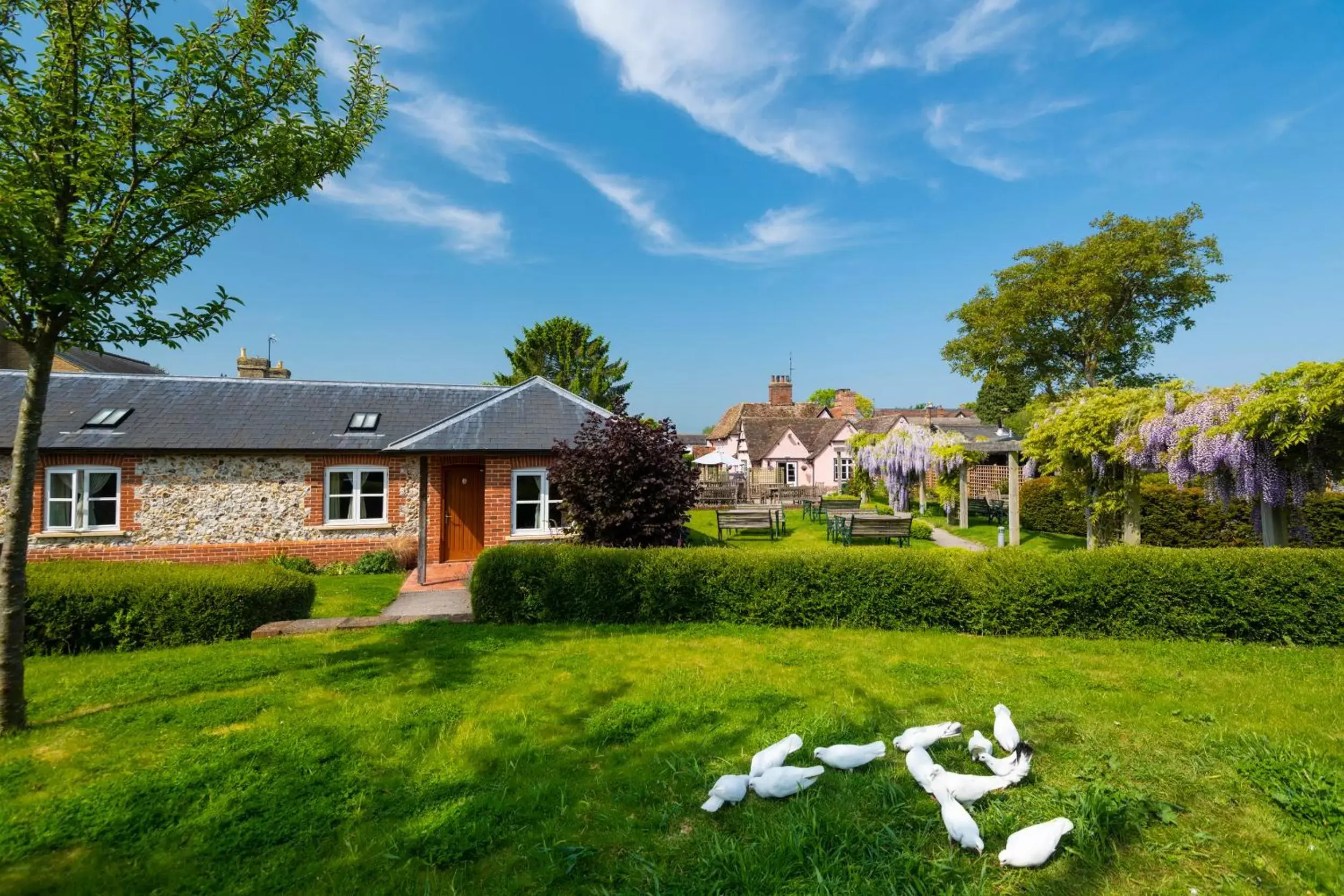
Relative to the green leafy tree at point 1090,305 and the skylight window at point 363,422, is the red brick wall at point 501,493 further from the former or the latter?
the green leafy tree at point 1090,305

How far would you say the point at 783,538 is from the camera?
60.1ft

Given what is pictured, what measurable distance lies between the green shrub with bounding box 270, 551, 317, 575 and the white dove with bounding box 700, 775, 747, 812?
13191 mm

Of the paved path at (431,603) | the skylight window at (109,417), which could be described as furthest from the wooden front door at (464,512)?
the skylight window at (109,417)

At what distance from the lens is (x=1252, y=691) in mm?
5129

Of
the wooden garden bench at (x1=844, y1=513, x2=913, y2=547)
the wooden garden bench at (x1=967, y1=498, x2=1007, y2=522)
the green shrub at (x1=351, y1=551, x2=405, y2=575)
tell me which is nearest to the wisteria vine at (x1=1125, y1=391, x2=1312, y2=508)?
the wooden garden bench at (x1=844, y1=513, x2=913, y2=547)

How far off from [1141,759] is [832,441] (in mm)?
35417

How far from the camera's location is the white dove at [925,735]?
3750 millimetres

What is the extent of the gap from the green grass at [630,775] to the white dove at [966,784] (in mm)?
81

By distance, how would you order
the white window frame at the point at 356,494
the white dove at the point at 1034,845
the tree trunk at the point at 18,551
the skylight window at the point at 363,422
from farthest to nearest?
the skylight window at the point at 363,422, the white window frame at the point at 356,494, the tree trunk at the point at 18,551, the white dove at the point at 1034,845

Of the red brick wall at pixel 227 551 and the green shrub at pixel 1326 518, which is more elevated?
the green shrub at pixel 1326 518

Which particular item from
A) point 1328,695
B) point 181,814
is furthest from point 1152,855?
point 181,814

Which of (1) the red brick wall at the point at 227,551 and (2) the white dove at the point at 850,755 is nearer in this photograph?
(2) the white dove at the point at 850,755

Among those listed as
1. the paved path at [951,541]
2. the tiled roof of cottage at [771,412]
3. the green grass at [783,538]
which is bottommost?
the paved path at [951,541]

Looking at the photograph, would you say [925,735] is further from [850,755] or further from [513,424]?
[513,424]
